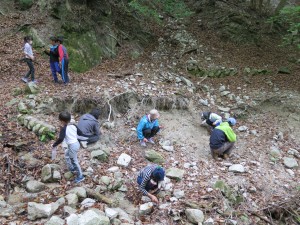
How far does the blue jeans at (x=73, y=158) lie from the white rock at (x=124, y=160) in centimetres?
110

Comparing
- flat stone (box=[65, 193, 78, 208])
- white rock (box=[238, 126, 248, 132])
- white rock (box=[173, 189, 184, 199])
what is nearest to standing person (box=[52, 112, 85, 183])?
flat stone (box=[65, 193, 78, 208])

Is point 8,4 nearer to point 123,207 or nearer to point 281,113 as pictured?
point 123,207

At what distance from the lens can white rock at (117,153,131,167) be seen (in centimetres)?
657

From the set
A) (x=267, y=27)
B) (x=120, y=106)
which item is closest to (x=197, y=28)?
(x=267, y=27)

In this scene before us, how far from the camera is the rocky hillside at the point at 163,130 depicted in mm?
5441

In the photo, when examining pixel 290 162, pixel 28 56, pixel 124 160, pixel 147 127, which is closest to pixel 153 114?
pixel 147 127

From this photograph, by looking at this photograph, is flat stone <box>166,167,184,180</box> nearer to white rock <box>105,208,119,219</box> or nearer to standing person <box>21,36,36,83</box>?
white rock <box>105,208,119,219</box>

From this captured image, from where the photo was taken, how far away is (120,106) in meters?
9.02

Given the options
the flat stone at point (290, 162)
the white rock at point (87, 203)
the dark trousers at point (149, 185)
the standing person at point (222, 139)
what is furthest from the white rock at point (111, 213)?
the flat stone at point (290, 162)

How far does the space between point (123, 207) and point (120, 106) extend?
4.07 m

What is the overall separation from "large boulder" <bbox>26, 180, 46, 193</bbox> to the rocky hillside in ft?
0.06

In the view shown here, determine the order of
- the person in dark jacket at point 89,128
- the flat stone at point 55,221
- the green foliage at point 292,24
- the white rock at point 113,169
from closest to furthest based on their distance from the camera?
the flat stone at point 55,221 → the white rock at point 113,169 → the person in dark jacket at point 89,128 → the green foliage at point 292,24

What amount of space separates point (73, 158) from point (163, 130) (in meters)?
3.63

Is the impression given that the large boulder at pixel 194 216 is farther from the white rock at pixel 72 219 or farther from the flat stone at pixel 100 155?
the flat stone at pixel 100 155
